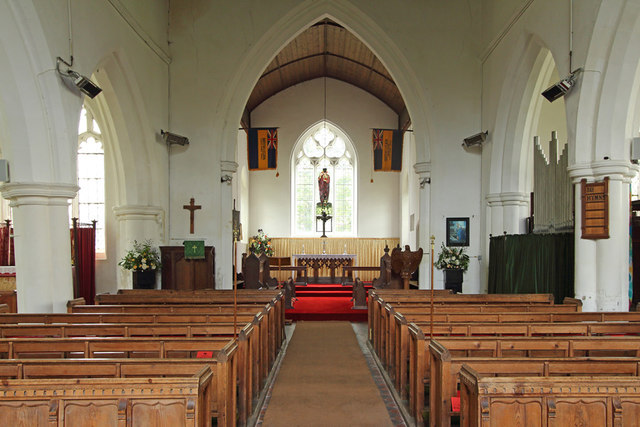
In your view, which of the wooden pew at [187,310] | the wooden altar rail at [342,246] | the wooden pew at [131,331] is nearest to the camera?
the wooden pew at [131,331]

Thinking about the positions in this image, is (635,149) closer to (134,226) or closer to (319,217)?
(134,226)

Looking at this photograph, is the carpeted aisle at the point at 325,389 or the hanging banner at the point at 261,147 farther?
the hanging banner at the point at 261,147

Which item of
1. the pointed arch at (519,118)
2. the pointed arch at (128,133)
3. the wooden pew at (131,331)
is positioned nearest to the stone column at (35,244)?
the wooden pew at (131,331)

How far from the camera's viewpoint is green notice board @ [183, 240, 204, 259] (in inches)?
388

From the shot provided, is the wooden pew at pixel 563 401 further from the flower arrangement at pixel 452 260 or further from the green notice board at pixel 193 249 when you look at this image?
the green notice board at pixel 193 249

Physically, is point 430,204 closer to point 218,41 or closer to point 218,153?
point 218,153

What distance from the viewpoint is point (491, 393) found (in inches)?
88.1

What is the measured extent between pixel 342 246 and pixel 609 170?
456 inches

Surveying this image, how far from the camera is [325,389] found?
4531 mm

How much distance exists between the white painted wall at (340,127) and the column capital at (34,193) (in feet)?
37.2

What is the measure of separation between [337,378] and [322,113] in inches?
530

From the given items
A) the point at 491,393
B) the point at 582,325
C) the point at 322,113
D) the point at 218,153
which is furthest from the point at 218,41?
the point at 491,393

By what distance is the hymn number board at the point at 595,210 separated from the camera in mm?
5699

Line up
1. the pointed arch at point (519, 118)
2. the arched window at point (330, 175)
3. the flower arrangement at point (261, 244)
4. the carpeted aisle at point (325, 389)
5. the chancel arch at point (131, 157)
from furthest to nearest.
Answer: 1. the arched window at point (330, 175)
2. the flower arrangement at point (261, 244)
3. the chancel arch at point (131, 157)
4. the pointed arch at point (519, 118)
5. the carpeted aisle at point (325, 389)
